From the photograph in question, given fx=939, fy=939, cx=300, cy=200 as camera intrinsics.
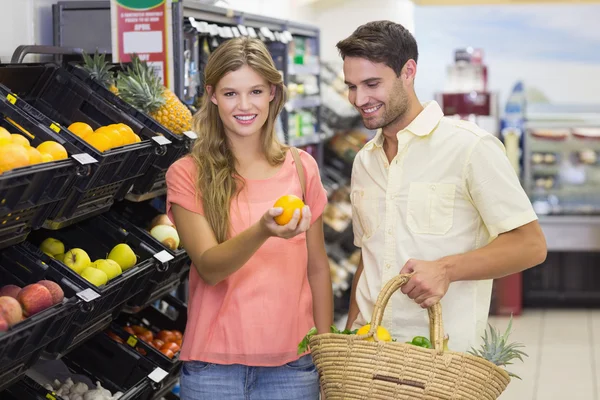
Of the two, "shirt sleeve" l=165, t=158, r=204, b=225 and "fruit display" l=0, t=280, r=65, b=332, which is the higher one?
"shirt sleeve" l=165, t=158, r=204, b=225

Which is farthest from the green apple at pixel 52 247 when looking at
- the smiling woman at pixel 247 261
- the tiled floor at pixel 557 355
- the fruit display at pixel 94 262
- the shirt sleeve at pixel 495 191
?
the tiled floor at pixel 557 355

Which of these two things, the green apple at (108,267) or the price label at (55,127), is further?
the green apple at (108,267)

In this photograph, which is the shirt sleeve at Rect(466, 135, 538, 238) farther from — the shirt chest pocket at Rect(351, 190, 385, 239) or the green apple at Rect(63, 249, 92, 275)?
the green apple at Rect(63, 249, 92, 275)

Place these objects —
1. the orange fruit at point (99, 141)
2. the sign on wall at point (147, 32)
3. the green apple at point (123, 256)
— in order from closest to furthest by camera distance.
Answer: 1. the orange fruit at point (99, 141)
2. the green apple at point (123, 256)
3. the sign on wall at point (147, 32)

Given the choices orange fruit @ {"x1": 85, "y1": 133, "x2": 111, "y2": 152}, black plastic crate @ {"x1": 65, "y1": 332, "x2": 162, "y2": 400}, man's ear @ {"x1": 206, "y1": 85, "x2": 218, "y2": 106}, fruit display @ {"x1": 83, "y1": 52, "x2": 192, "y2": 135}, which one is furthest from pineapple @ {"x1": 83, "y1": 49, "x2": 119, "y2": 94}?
black plastic crate @ {"x1": 65, "y1": 332, "x2": 162, "y2": 400}

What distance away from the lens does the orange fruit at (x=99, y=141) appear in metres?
2.97

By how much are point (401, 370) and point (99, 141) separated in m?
1.32

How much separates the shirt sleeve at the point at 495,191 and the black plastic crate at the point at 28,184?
109 centimetres

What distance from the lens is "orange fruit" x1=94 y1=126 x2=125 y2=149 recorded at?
3021 mm

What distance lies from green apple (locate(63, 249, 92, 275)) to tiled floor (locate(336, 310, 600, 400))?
325 cm

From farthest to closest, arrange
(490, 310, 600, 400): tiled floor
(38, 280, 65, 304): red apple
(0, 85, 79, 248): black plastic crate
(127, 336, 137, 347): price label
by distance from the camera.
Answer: (490, 310, 600, 400): tiled floor, (127, 336, 137, 347): price label, (38, 280, 65, 304): red apple, (0, 85, 79, 248): black plastic crate

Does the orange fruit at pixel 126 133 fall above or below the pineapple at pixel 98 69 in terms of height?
below

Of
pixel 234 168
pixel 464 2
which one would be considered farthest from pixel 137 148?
pixel 464 2

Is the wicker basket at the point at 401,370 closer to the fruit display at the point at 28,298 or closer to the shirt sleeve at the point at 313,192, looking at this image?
the shirt sleeve at the point at 313,192
